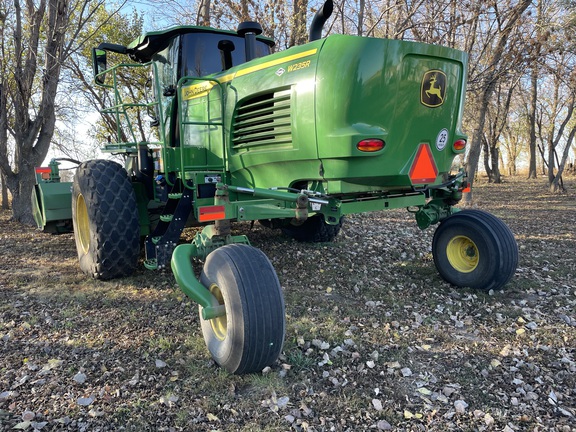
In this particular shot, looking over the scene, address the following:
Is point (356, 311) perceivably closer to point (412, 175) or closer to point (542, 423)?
point (412, 175)

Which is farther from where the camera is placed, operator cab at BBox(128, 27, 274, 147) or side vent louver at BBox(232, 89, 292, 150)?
operator cab at BBox(128, 27, 274, 147)

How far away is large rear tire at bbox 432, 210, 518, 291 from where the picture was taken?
4.49m

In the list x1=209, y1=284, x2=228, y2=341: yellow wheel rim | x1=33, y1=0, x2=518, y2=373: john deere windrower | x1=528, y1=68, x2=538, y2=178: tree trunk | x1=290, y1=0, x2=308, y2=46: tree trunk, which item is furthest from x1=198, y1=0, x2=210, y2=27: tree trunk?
x1=528, y1=68, x2=538, y2=178: tree trunk

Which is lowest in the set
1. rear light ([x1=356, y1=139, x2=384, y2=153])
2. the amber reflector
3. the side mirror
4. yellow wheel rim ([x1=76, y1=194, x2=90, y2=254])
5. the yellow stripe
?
yellow wheel rim ([x1=76, y1=194, x2=90, y2=254])

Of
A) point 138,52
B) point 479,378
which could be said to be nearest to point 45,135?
point 138,52

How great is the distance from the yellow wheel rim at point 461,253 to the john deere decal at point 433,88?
65.6 inches

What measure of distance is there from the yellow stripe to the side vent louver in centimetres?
26

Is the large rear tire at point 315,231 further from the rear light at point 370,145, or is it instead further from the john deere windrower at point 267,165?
the rear light at point 370,145

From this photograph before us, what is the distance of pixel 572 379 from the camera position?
3.01 meters

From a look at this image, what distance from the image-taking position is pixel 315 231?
6633 millimetres

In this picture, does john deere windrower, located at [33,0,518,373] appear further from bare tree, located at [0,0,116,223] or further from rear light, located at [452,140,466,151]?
bare tree, located at [0,0,116,223]

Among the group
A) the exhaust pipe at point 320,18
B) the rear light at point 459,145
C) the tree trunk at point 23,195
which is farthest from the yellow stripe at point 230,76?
the tree trunk at point 23,195

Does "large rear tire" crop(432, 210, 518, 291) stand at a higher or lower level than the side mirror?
lower

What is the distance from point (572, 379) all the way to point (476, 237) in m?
1.84
